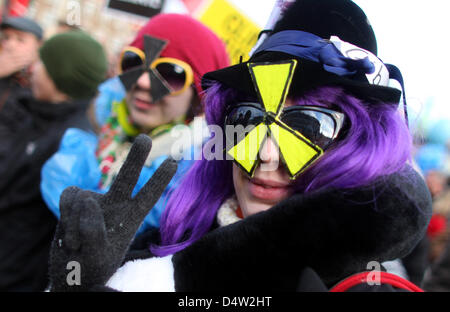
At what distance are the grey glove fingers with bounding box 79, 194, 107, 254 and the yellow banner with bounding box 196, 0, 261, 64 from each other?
51.6 inches

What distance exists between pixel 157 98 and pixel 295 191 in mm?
995

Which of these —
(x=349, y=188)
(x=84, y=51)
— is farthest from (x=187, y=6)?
(x=349, y=188)

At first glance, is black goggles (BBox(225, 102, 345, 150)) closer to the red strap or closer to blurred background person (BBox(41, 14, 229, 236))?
the red strap

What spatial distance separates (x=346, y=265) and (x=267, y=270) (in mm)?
188

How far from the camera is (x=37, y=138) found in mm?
2297

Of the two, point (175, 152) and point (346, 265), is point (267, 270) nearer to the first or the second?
point (346, 265)

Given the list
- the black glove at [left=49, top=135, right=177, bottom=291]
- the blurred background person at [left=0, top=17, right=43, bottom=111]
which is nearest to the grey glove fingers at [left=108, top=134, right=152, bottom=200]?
the black glove at [left=49, top=135, right=177, bottom=291]

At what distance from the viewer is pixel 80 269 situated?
929mm

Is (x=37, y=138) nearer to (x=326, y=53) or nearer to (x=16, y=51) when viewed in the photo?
(x=16, y=51)

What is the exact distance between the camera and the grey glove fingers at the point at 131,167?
98 cm

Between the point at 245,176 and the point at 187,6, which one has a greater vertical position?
the point at 187,6

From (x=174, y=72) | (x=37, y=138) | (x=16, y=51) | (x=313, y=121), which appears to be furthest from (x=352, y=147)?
(x=16, y=51)

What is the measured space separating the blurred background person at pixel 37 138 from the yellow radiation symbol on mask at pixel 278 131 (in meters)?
1.60

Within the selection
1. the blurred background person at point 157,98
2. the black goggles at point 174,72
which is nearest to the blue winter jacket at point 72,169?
the blurred background person at point 157,98
